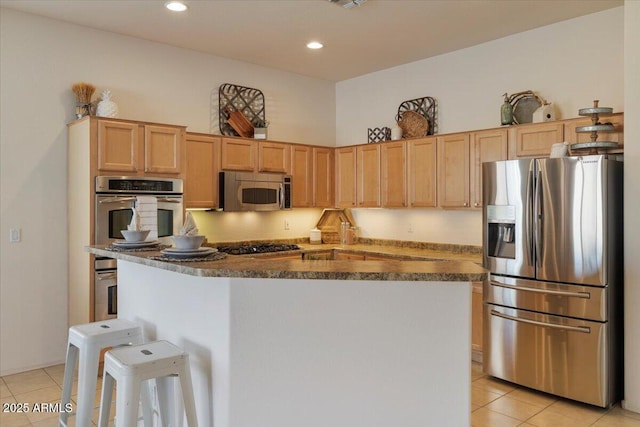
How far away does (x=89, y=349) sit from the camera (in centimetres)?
255

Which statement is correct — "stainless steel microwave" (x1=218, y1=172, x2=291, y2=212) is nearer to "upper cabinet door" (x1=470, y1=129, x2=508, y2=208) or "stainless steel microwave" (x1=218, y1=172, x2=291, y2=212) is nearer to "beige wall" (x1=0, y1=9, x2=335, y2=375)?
"beige wall" (x1=0, y1=9, x2=335, y2=375)

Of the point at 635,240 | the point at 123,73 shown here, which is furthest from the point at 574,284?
the point at 123,73

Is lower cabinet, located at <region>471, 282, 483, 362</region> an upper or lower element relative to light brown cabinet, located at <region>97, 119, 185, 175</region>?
lower

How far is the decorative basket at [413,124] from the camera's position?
5.32m

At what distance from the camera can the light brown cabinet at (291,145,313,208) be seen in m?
Answer: 5.68

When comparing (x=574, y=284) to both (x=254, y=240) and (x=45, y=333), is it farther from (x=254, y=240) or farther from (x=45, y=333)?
(x=45, y=333)

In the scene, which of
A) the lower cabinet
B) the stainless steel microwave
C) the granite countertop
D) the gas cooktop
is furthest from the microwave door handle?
the lower cabinet

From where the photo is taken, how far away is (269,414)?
2086mm

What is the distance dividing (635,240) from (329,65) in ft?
11.9

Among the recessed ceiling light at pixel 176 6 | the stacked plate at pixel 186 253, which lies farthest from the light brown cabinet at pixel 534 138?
the stacked plate at pixel 186 253

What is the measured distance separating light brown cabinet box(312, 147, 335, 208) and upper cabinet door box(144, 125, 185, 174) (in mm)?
1861

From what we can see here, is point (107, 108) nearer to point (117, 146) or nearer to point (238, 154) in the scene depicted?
point (117, 146)

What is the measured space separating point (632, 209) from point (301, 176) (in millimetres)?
3391

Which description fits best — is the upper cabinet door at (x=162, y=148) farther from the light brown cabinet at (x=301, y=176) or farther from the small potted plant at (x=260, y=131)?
the light brown cabinet at (x=301, y=176)
